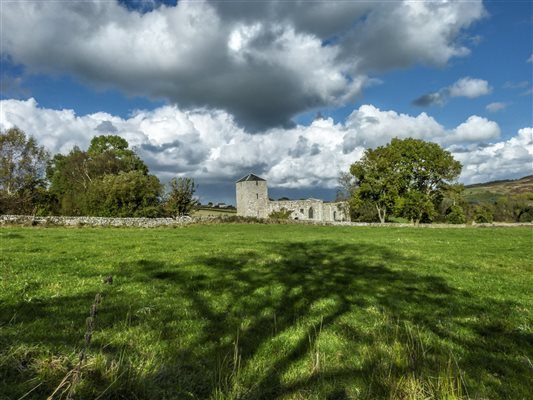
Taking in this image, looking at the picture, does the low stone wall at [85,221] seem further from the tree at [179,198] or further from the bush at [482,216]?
the bush at [482,216]

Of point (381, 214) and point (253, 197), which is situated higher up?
point (253, 197)

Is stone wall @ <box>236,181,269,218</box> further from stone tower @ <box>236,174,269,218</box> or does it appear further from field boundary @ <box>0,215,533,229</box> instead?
field boundary @ <box>0,215,533,229</box>

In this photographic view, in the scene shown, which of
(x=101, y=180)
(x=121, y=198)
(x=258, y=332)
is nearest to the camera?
(x=258, y=332)

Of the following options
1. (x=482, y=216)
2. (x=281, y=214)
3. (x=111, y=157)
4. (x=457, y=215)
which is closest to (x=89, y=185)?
(x=111, y=157)

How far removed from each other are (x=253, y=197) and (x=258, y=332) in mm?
89640

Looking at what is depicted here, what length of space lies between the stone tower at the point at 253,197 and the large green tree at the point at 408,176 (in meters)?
32.7

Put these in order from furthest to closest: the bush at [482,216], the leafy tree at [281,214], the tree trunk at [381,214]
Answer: the leafy tree at [281,214], the bush at [482,216], the tree trunk at [381,214]

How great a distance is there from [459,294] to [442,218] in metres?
79.7

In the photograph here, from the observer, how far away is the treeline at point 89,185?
52.3 metres

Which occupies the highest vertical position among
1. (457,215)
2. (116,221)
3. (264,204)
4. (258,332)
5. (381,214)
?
(264,204)

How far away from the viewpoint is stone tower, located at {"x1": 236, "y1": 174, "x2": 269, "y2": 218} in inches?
3789

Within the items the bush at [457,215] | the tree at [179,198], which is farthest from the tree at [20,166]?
the bush at [457,215]

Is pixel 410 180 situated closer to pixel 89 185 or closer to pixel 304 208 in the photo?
pixel 304 208

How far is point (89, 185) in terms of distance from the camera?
59.6 meters
